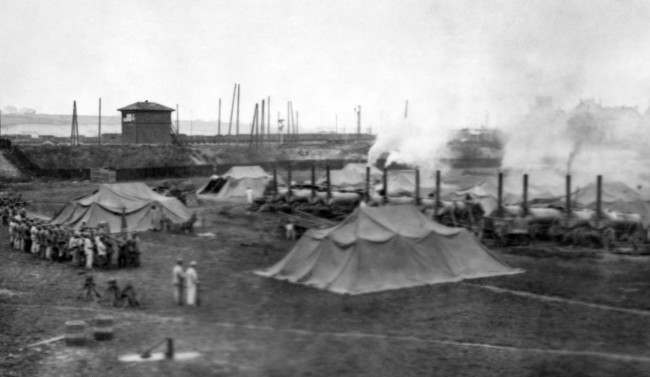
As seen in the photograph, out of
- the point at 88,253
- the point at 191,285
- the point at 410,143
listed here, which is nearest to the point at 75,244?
the point at 88,253

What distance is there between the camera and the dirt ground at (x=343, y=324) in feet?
43.4

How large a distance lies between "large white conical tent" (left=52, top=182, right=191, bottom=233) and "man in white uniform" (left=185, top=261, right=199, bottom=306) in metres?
13.1

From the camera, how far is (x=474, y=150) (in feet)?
283

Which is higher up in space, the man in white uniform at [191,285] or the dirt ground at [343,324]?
the man in white uniform at [191,285]

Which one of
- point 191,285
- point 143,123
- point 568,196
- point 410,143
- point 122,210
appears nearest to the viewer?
point 191,285

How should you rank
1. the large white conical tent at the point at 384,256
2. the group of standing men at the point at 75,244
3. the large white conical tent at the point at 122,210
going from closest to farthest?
the large white conical tent at the point at 384,256 < the group of standing men at the point at 75,244 < the large white conical tent at the point at 122,210

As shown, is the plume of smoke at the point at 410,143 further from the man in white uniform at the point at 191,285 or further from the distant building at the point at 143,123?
the man in white uniform at the point at 191,285

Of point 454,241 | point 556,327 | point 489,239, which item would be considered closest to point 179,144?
point 489,239

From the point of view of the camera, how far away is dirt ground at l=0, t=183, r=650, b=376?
13.2 meters

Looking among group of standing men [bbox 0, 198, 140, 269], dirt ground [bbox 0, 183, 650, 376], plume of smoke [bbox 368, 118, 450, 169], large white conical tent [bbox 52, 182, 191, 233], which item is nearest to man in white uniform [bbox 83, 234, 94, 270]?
group of standing men [bbox 0, 198, 140, 269]

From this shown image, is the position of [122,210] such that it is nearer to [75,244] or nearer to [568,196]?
[75,244]

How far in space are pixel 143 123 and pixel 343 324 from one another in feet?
205

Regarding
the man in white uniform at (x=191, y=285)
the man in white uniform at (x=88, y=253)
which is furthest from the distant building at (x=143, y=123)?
the man in white uniform at (x=191, y=285)

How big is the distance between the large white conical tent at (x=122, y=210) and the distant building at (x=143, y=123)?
42838mm
